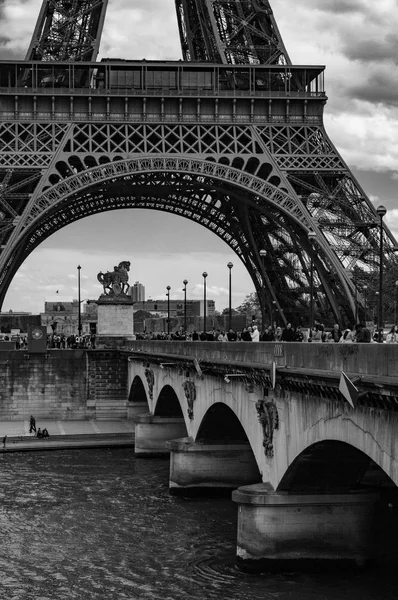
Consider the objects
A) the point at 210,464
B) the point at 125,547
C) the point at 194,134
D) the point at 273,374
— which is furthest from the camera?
the point at 194,134

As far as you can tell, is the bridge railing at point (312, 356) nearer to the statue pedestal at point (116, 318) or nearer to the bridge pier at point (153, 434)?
the bridge pier at point (153, 434)

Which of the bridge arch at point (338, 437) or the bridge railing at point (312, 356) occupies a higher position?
the bridge railing at point (312, 356)

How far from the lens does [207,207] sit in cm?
9662

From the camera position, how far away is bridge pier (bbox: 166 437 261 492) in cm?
4238

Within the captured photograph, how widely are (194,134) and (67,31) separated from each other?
1284 cm

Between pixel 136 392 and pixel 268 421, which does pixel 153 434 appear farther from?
pixel 268 421

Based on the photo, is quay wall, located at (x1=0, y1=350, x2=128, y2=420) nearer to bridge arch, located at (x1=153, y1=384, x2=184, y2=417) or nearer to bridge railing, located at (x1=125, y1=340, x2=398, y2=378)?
bridge arch, located at (x1=153, y1=384, x2=184, y2=417)

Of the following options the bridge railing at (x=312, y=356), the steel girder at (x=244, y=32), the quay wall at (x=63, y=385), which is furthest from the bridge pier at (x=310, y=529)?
the steel girder at (x=244, y=32)

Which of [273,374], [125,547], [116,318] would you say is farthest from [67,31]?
[273,374]

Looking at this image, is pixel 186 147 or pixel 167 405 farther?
pixel 186 147

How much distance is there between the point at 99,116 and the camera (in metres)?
76.7

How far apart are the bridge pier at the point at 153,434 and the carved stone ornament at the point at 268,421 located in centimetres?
2467

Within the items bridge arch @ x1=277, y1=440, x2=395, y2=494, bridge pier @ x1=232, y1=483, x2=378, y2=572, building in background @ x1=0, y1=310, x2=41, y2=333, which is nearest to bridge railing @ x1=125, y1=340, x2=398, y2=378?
bridge arch @ x1=277, y1=440, x2=395, y2=494

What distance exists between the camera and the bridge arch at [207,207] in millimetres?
73688
